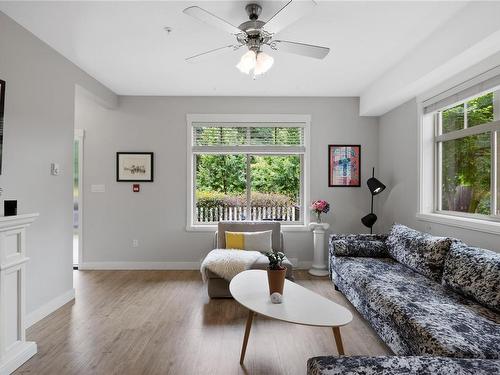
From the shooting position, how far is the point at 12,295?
2.31 meters

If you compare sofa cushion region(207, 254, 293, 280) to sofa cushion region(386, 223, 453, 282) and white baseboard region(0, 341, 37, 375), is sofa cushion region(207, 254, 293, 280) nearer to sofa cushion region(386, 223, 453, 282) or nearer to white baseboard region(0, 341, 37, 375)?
sofa cushion region(386, 223, 453, 282)

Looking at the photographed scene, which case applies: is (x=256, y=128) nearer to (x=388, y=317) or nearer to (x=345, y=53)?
(x=345, y=53)

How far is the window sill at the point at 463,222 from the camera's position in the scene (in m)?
2.69

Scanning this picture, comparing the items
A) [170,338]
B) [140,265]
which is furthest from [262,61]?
[140,265]

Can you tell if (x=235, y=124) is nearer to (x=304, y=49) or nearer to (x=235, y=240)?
(x=235, y=240)

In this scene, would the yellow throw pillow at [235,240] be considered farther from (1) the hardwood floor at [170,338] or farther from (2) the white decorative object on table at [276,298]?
(2) the white decorative object on table at [276,298]

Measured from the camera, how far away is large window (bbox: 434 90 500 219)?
286cm

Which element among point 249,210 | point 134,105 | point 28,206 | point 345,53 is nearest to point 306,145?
point 249,210

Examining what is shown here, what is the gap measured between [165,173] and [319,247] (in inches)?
103

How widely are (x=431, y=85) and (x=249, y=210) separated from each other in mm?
2971

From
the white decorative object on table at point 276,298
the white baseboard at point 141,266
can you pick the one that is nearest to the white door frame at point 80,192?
the white baseboard at point 141,266

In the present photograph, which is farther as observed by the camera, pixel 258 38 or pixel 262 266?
pixel 262 266

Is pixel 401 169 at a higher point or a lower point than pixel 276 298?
higher

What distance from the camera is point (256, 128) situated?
16.1 ft
